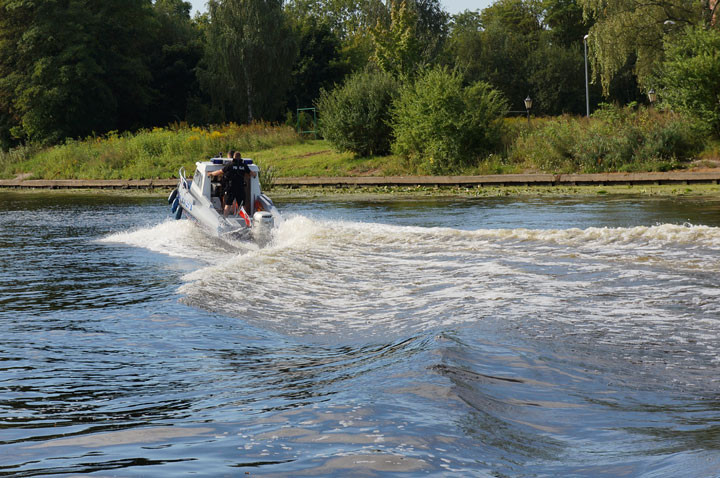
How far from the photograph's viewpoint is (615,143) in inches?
1223

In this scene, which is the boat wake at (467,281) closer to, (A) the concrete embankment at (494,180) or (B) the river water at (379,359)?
(B) the river water at (379,359)

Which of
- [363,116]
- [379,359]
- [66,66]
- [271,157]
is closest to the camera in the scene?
[379,359]

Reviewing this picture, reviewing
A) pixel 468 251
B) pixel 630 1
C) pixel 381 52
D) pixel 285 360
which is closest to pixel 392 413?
pixel 285 360

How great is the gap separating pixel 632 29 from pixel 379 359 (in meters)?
34.3

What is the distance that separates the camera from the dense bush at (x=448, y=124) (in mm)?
34125

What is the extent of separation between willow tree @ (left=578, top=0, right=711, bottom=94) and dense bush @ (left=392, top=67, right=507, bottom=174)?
5.83m

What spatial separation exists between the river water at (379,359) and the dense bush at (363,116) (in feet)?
77.4

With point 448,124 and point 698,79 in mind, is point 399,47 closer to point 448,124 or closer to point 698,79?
point 448,124

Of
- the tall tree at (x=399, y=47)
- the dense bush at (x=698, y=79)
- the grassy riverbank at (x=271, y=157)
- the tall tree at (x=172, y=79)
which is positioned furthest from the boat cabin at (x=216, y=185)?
the tall tree at (x=172, y=79)

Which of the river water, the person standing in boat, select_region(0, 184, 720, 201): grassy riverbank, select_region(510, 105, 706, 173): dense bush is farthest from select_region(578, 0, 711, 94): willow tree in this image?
the river water

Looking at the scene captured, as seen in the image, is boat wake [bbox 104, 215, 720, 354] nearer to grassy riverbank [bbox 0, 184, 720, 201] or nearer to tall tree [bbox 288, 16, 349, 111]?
grassy riverbank [bbox 0, 184, 720, 201]

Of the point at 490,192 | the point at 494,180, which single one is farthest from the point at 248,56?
the point at 490,192

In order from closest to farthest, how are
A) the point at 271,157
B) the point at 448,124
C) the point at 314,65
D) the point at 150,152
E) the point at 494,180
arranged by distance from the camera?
the point at 494,180 → the point at 448,124 → the point at 271,157 → the point at 150,152 → the point at 314,65

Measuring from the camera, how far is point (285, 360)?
7203 millimetres
